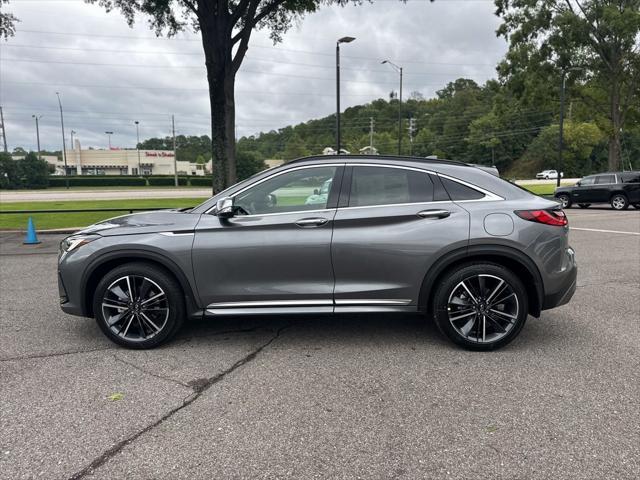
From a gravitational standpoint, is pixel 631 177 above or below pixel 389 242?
above

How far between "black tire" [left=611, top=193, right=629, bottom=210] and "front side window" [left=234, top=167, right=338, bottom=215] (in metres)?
19.4

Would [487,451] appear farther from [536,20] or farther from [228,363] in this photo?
[536,20]

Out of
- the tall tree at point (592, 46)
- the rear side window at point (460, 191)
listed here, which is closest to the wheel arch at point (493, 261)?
the rear side window at point (460, 191)

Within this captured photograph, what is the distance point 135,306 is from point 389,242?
234cm

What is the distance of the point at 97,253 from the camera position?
4105mm

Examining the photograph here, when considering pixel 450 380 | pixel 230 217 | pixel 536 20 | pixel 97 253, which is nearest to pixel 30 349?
pixel 97 253

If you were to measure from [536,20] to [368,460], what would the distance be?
28.4 metres

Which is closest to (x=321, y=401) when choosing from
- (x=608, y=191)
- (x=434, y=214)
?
(x=434, y=214)

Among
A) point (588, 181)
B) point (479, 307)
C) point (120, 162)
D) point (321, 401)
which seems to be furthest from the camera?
point (120, 162)

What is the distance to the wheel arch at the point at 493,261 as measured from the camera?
13.1ft

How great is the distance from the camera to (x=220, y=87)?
13.0 metres

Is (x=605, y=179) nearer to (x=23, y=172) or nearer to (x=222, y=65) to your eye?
(x=222, y=65)

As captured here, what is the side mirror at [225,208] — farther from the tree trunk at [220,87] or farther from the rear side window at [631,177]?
the rear side window at [631,177]

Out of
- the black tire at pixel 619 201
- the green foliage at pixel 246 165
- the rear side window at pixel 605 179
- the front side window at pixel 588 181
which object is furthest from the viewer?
the green foliage at pixel 246 165
